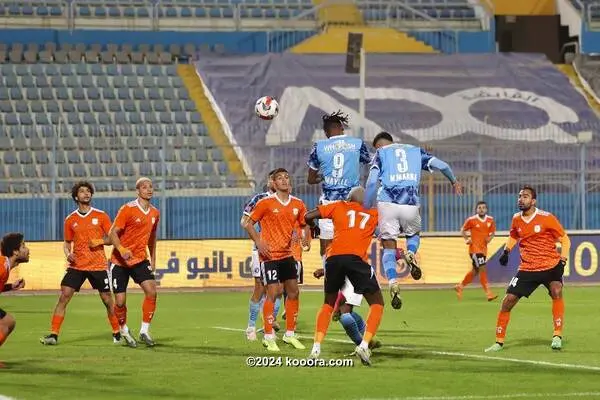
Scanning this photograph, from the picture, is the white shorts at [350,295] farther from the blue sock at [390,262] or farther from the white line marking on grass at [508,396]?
the white line marking on grass at [508,396]

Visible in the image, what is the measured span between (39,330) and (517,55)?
3068cm

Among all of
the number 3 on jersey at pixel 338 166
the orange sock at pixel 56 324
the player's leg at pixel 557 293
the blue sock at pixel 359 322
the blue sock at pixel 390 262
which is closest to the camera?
the blue sock at pixel 359 322

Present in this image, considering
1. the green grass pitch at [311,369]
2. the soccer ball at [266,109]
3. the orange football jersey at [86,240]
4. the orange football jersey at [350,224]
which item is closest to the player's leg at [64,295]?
the orange football jersey at [86,240]

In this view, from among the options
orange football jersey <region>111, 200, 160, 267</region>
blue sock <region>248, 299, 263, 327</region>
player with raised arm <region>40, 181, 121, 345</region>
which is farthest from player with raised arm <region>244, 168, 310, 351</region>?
player with raised arm <region>40, 181, 121, 345</region>

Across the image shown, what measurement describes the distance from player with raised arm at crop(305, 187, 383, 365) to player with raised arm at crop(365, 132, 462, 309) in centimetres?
219

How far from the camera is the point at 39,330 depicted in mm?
21625

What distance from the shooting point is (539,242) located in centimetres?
1742

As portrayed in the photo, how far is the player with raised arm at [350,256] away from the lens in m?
15.1

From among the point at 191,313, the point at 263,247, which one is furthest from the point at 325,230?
the point at 191,313

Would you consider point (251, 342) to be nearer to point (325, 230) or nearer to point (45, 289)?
point (325, 230)

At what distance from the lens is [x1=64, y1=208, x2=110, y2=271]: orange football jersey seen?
19203mm

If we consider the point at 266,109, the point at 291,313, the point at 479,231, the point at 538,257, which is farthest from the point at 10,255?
the point at 479,231

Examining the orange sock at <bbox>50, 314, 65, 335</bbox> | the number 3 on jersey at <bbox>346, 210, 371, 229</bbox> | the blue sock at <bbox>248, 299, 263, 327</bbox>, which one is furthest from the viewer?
the blue sock at <bbox>248, 299, 263, 327</bbox>

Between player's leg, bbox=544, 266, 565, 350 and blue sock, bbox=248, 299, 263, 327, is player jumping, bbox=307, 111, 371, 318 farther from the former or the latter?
player's leg, bbox=544, 266, 565, 350
